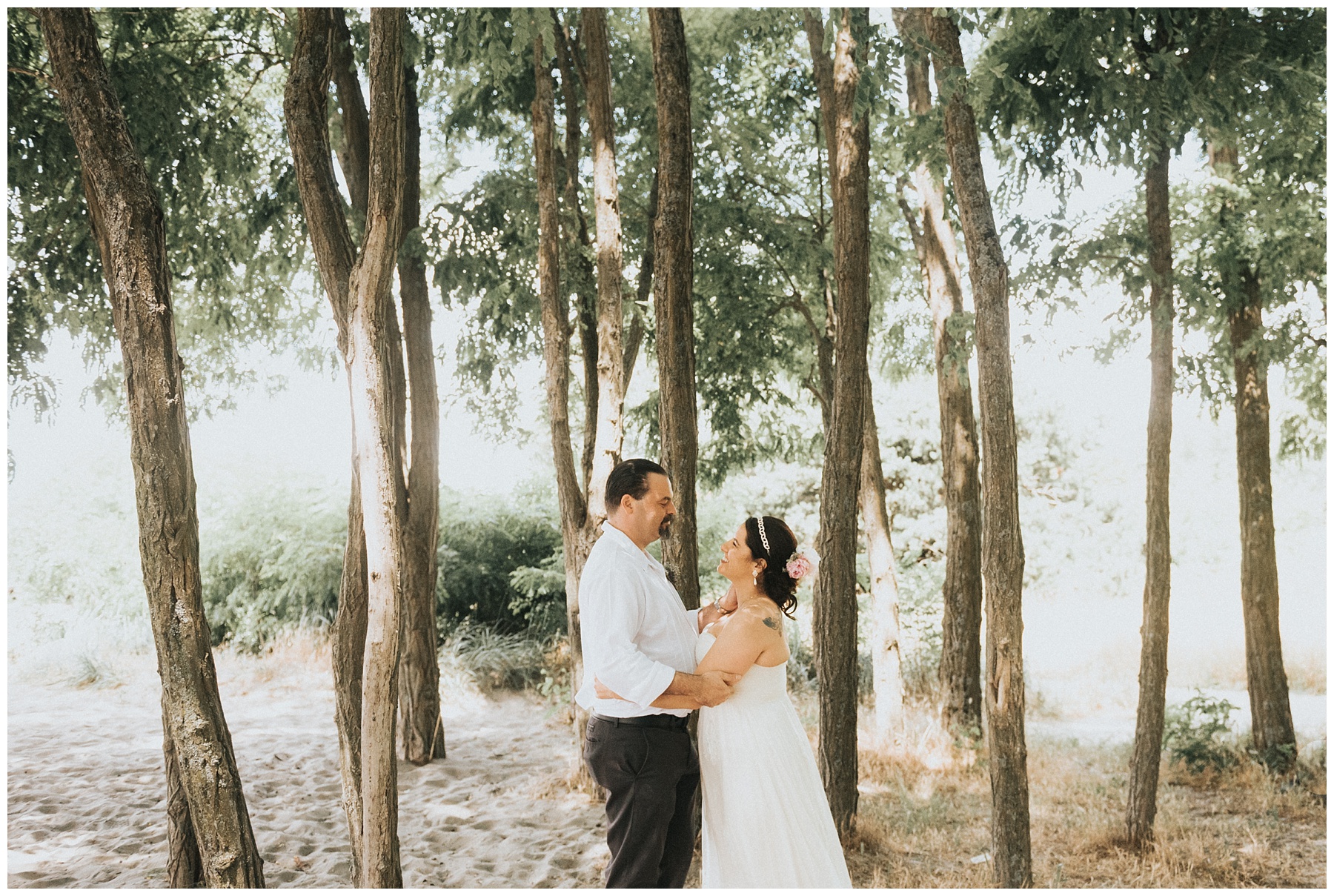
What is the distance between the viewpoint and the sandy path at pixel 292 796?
6.02 m

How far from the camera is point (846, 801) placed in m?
6.10

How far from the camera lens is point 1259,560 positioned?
337 inches

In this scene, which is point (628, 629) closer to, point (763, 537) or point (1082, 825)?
point (763, 537)

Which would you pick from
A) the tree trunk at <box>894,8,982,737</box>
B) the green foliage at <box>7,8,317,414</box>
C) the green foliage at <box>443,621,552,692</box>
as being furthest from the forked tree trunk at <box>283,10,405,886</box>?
the green foliage at <box>443,621,552,692</box>

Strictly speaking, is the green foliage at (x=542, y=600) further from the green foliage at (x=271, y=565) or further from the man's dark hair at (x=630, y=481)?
the man's dark hair at (x=630, y=481)

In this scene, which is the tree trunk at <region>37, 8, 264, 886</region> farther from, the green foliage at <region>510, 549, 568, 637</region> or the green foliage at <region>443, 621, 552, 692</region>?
the green foliage at <region>510, 549, 568, 637</region>

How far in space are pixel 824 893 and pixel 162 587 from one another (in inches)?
131

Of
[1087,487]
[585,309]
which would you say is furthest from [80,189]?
[1087,487]

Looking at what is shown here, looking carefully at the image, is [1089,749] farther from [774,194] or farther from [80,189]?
[80,189]

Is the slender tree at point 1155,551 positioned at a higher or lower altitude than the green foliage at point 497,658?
higher

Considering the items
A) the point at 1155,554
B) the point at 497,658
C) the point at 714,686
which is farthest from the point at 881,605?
the point at 714,686

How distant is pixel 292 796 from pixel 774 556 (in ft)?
19.4

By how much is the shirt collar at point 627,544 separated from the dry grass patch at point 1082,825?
351 cm

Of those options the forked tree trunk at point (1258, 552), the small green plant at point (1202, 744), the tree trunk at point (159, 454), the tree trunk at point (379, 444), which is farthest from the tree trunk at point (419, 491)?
the forked tree trunk at point (1258, 552)
